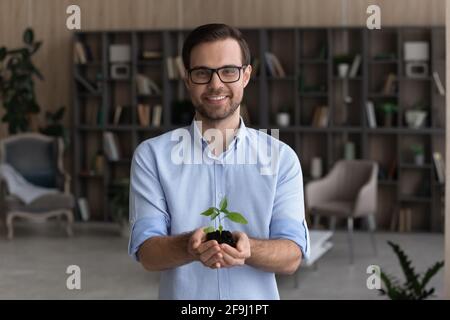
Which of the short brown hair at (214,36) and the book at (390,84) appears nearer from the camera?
the short brown hair at (214,36)

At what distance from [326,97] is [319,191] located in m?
1.63

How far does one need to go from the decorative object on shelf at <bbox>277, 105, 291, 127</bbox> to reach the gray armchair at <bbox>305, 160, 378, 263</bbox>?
1071 millimetres

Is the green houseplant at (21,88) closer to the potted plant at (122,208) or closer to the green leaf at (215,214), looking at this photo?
the potted plant at (122,208)

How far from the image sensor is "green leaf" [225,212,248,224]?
1533 mm

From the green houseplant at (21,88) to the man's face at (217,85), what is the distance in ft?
27.5

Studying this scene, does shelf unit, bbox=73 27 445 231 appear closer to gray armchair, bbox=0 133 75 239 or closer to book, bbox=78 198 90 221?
Answer: book, bbox=78 198 90 221

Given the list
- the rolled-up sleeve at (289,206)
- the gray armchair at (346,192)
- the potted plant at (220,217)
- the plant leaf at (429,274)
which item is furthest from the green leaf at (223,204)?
the gray armchair at (346,192)

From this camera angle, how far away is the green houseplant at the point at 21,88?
31.5ft

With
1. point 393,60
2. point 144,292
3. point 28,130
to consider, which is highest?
point 393,60

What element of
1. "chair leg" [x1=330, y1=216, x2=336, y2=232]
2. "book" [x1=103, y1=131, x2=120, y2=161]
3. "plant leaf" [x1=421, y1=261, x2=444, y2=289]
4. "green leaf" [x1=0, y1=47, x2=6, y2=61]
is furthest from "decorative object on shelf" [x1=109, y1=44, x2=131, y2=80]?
"plant leaf" [x1=421, y1=261, x2=444, y2=289]

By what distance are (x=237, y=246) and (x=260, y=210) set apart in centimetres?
17

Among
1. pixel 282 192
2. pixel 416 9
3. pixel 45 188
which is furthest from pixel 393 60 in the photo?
pixel 282 192

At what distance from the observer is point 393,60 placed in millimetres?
A: 9258
